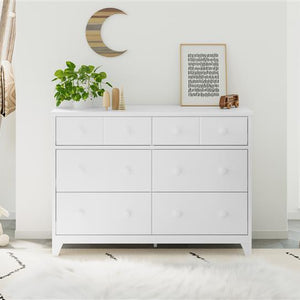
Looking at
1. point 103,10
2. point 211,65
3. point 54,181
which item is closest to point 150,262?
point 54,181

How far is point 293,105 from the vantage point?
4793 mm

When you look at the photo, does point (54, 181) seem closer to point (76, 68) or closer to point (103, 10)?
point (76, 68)

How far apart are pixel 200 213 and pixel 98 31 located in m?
1.37

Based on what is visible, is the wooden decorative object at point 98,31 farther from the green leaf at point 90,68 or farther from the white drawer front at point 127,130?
the white drawer front at point 127,130

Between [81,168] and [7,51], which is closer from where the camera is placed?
[81,168]

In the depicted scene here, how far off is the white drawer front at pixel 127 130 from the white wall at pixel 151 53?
49 cm

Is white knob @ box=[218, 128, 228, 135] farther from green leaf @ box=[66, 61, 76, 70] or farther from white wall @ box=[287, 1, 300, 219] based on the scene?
white wall @ box=[287, 1, 300, 219]

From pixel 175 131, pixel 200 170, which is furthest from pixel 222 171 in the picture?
pixel 175 131

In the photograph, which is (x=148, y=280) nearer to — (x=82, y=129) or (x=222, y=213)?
(x=222, y=213)

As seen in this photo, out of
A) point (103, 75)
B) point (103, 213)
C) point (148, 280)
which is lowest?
point (148, 280)

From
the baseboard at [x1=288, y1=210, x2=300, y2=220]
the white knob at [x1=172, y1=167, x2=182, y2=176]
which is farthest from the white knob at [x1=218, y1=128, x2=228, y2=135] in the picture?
the baseboard at [x1=288, y1=210, x2=300, y2=220]

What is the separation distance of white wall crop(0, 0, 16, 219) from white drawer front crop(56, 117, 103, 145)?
3.66ft

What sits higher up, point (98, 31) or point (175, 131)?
point (98, 31)

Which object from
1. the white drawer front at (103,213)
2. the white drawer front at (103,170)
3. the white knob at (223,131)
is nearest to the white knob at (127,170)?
the white drawer front at (103,170)
